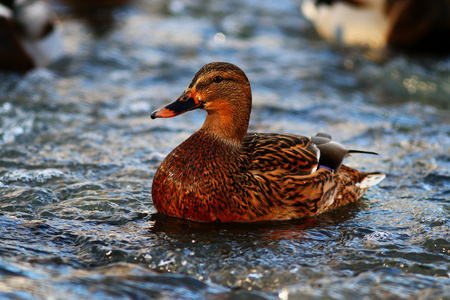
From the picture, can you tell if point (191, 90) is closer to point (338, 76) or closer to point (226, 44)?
point (338, 76)

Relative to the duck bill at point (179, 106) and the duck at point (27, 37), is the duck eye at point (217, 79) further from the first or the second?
the duck at point (27, 37)

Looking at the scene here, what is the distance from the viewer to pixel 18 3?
9930 mm

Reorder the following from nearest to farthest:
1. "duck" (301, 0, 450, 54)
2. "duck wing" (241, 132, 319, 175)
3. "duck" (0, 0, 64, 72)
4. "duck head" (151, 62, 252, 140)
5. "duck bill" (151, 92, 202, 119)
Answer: "duck bill" (151, 92, 202, 119), "duck head" (151, 62, 252, 140), "duck wing" (241, 132, 319, 175), "duck" (0, 0, 64, 72), "duck" (301, 0, 450, 54)

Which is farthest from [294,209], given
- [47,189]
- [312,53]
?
[312,53]

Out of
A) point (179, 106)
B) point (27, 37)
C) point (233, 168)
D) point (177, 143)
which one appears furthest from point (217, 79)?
point (27, 37)

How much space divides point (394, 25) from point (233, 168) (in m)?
6.82

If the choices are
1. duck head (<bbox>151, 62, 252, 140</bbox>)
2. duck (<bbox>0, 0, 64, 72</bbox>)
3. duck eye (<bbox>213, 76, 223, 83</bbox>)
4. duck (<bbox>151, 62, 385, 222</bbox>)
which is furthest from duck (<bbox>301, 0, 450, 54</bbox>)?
duck eye (<bbox>213, 76, 223, 83</bbox>)

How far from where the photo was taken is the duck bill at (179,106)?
15.8 feet

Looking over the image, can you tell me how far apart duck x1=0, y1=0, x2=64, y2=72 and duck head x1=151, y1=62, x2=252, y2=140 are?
5.11 metres

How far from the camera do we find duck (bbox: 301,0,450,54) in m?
10.7

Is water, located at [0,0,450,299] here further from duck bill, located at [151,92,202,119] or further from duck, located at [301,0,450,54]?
duck bill, located at [151,92,202,119]

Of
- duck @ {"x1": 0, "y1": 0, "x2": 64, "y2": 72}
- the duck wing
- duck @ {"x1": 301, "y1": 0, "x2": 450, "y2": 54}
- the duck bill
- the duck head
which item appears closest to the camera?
the duck bill

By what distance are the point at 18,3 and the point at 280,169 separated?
651 cm

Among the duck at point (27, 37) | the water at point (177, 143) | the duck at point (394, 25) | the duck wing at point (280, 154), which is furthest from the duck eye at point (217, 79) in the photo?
the duck at point (394, 25)
